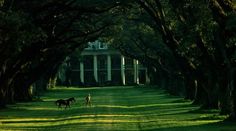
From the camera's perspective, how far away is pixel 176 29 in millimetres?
45000

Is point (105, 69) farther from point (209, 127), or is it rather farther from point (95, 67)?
point (209, 127)

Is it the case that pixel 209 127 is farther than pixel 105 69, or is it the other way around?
Result: pixel 105 69

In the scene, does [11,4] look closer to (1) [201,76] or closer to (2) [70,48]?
(1) [201,76]

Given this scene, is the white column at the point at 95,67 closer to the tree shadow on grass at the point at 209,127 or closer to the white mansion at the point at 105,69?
the white mansion at the point at 105,69

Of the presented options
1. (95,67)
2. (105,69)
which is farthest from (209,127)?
(105,69)

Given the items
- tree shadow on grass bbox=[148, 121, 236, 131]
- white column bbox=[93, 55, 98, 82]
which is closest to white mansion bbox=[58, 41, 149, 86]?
white column bbox=[93, 55, 98, 82]

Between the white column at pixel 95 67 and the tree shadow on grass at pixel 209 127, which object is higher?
the white column at pixel 95 67

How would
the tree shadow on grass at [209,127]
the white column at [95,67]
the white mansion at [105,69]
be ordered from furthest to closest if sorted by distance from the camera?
the white column at [95,67] → the white mansion at [105,69] → the tree shadow on grass at [209,127]

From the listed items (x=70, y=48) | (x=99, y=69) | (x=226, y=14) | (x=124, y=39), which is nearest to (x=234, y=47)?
(x=226, y=14)

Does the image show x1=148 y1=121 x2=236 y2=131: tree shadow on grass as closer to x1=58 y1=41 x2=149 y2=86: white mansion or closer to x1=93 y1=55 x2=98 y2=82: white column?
x1=58 y1=41 x2=149 y2=86: white mansion

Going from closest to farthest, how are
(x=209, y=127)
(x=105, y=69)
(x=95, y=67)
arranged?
(x=209, y=127) < (x=95, y=67) < (x=105, y=69)

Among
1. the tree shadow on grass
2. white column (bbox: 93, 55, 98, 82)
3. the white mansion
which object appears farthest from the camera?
white column (bbox: 93, 55, 98, 82)

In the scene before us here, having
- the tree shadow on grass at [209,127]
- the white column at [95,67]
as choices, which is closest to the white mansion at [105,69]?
the white column at [95,67]

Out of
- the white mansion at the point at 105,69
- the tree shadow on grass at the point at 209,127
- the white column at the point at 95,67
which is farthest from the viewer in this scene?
the white column at the point at 95,67
